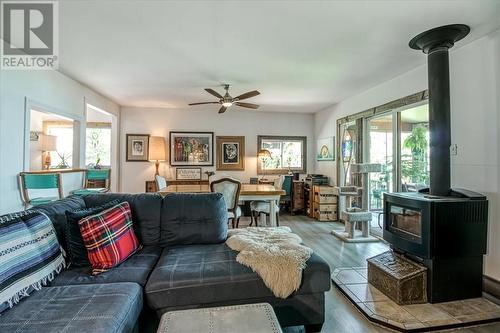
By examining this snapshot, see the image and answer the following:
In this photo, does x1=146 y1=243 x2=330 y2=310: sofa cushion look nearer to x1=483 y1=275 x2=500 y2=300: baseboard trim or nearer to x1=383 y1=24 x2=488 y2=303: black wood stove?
x1=383 y1=24 x2=488 y2=303: black wood stove

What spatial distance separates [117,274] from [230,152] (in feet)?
15.2

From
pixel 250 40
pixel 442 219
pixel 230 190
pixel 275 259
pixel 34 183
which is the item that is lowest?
pixel 275 259

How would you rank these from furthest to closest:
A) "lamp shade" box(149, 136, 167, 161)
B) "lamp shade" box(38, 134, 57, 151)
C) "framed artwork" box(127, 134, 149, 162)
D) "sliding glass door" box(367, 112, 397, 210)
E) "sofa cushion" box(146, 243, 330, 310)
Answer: "framed artwork" box(127, 134, 149, 162)
"lamp shade" box(149, 136, 167, 161)
"lamp shade" box(38, 134, 57, 151)
"sliding glass door" box(367, 112, 397, 210)
"sofa cushion" box(146, 243, 330, 310)

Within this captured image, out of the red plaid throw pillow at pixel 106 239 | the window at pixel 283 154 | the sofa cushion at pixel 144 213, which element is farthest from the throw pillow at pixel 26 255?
the window at pixel 283 154

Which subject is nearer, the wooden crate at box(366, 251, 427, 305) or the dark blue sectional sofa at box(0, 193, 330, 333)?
the dark blue sectional sofa at box(0, 193, 330, 333)

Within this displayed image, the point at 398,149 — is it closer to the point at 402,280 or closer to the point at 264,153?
the point at 402,280

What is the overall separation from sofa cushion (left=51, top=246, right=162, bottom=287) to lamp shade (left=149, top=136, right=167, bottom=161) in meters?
3.96

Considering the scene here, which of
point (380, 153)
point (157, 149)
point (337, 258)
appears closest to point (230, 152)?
point (157, 149)

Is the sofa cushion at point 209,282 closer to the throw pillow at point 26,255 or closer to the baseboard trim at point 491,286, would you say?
the throw pillow at point 26,255

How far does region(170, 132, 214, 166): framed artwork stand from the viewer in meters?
5.98

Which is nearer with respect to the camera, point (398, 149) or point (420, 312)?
point (420, 312)

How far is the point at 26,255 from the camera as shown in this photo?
4.83 ft

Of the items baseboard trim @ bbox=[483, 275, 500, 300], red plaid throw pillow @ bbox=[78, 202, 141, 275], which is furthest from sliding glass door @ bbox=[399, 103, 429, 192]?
red plaid throw pillow @ bbox=[78, 202, 141, 275]

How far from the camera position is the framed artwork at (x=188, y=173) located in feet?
19.6
